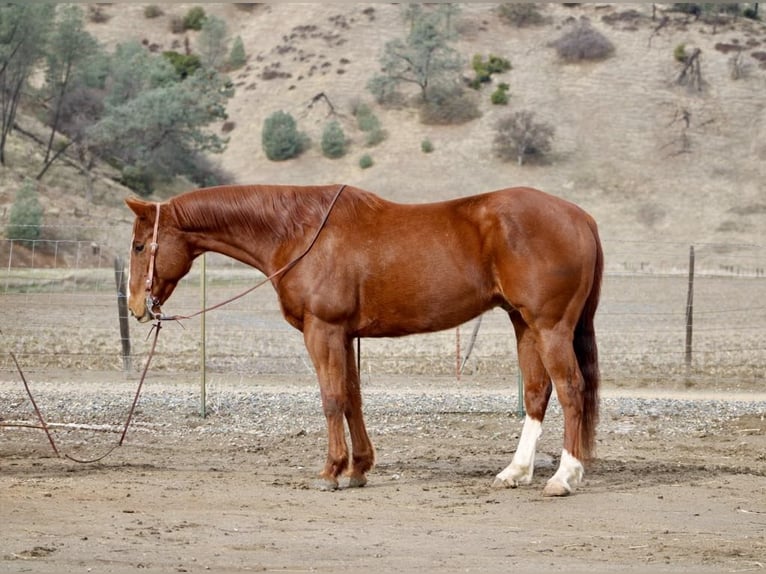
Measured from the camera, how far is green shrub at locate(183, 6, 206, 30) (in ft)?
245

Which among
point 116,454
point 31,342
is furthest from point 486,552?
point 31,342

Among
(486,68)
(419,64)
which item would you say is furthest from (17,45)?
(486,68)

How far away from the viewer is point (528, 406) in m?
8.62

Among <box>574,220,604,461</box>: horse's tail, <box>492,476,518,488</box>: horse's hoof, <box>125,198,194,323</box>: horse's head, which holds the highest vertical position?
<box>125,198,194,323</box>: horse's head

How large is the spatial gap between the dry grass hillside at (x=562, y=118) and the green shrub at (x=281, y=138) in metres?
0.57

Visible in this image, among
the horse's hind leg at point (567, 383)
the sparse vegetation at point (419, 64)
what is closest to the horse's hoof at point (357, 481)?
the horse's hind leg at point (567, 383)

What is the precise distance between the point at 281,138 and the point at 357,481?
4640cm

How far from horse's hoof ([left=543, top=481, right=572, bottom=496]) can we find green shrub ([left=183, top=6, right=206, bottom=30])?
230ft

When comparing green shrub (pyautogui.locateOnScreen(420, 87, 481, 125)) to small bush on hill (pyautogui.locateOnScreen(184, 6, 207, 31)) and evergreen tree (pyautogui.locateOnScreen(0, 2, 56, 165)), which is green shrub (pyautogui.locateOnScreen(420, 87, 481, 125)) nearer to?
evergreen tree (pyautogui.locateOnScreen(0, 2, 56, 165))

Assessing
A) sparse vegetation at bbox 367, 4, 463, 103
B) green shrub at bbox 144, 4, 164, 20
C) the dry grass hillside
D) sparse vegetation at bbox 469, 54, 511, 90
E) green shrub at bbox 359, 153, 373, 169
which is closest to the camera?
the dry grass hillside

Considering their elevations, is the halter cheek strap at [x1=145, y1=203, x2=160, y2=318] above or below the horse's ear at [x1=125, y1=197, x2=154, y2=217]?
below

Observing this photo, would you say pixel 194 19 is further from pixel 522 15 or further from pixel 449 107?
pixel 449 107

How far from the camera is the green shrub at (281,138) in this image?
177 ft

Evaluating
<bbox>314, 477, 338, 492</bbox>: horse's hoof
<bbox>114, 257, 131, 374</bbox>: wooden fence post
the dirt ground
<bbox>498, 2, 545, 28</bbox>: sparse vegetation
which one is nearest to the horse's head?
the dirt ground
